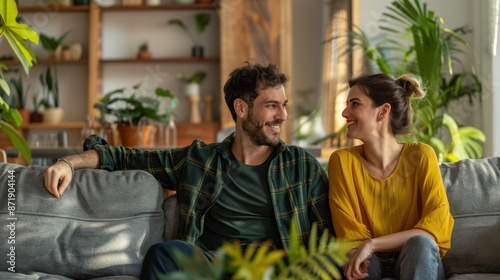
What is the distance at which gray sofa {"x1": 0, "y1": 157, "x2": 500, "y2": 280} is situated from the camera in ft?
8.35

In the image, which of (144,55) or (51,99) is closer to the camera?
(144,55)

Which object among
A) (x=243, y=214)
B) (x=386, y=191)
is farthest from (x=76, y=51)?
(x=386, y=191)

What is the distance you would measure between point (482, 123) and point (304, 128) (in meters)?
2.90

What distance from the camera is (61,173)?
2.58 m

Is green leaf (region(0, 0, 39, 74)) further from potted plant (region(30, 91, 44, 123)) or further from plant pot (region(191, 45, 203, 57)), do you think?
potted plant (region(30, 91, 44, 123))

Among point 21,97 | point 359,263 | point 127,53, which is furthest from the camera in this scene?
point 127,53

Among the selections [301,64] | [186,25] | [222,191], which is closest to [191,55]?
[186,25]

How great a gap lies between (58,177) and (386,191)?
44.4 inches

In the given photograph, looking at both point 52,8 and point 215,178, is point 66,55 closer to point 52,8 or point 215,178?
point 52,8

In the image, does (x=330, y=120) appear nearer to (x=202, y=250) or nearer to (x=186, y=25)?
(x=186, y=25)

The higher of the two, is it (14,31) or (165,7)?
(165,7)

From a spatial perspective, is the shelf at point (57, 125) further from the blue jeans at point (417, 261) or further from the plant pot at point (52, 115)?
the blue jeans at point (417, 261)

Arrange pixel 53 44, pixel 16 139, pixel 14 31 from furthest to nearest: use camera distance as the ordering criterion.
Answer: pixel 53 44
pixel 16 139
pixel 14 31

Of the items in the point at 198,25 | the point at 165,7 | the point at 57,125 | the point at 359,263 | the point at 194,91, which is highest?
the point at 165,7
